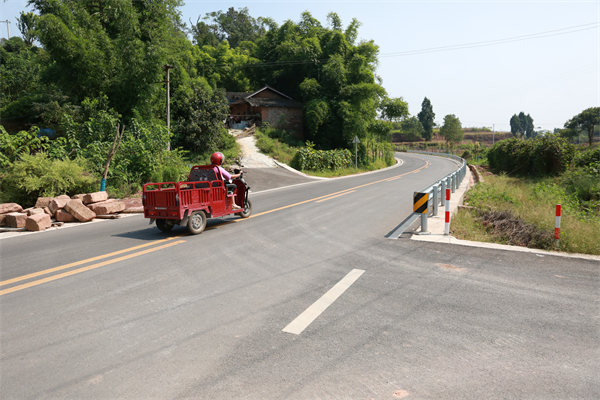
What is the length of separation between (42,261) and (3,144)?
9356 mm

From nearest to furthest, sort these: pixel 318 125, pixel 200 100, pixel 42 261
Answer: pixel 42 261 < pixel 200 100 < pixel 318 125

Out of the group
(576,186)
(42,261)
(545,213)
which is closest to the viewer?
(42,261)

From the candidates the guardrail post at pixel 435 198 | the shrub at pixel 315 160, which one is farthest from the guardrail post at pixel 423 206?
the shrub at pixel 315 160

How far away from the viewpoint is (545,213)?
353 inches

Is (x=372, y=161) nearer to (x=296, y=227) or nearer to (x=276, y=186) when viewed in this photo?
(x=276, y=186)

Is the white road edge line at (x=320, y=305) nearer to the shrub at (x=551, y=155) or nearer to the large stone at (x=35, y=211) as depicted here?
the large stone at (x=35, y=211)

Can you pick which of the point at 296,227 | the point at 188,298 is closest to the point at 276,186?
the point at 296,227

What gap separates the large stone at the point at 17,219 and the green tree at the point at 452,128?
3562 inches

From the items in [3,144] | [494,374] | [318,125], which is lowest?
[494,374]

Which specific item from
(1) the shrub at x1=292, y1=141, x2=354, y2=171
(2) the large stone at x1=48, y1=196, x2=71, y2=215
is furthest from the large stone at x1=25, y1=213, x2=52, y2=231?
(1) the shrub at x1=292, y1=141, x2=354, y2=171

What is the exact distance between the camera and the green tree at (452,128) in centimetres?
8819

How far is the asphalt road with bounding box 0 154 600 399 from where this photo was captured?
314 centimetres

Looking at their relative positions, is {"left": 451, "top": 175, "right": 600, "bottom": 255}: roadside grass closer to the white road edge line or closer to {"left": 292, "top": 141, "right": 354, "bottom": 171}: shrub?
the white road edge line

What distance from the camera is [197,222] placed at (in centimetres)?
898
